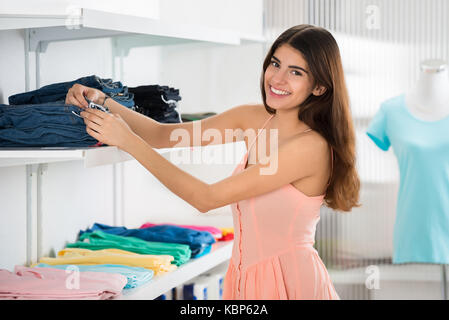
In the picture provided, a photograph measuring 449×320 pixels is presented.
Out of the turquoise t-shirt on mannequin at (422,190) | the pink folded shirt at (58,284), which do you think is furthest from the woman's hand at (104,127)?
the turquoise t-shirt on mannequin at (422,190)

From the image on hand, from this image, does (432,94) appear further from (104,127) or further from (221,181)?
(104,127)

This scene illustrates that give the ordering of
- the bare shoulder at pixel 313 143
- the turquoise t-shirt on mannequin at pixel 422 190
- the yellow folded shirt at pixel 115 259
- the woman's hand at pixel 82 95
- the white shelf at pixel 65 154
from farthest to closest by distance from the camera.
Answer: the turquoise t-shirt on mannequin at pixel 422 190 → the yellow folded shirt at pixel 115 259 → the bare shoulder at pixel 313 143 → the woman's hand at pixel 82 95 → the white shelf at pixel 65 154

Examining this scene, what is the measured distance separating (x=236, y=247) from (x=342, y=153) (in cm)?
39

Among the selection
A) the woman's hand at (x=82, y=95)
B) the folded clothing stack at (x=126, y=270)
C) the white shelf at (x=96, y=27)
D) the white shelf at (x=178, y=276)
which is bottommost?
the white shelf at (x=178, y=276)

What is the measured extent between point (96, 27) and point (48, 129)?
25 centimetres

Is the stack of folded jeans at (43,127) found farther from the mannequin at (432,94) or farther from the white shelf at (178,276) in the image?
the mannequin at (432,94)

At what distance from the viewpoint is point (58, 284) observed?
53.6 inches

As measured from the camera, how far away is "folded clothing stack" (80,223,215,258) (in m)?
1.87

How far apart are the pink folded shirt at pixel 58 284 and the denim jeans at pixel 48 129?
0.35 m

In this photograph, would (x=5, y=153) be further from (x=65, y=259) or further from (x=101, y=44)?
(x=101, y=44)

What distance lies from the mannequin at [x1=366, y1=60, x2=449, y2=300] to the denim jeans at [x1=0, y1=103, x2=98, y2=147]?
1363mm

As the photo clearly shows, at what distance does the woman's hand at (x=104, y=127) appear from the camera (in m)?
1.22

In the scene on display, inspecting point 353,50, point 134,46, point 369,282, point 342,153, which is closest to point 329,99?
point 342,153

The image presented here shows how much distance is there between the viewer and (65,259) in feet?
5.25
